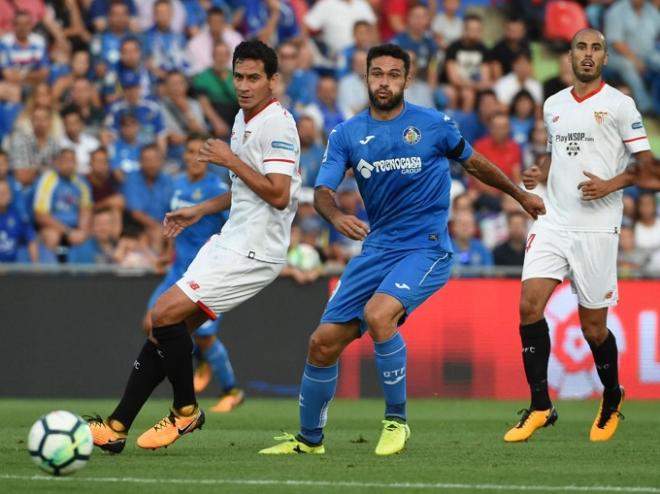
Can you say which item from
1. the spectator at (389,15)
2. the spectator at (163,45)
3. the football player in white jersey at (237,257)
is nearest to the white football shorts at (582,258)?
Answer: the football player in white jersey at (237,257)

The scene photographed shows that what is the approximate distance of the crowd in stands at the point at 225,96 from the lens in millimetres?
16609

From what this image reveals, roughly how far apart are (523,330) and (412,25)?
10216 mm

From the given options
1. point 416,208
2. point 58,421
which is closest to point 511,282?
point 416,208

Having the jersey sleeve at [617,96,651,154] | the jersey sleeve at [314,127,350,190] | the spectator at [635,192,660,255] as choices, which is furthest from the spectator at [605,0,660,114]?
the jersey sleeve at [314,127,350,190]

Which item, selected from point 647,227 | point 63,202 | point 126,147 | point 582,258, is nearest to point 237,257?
point 582,258

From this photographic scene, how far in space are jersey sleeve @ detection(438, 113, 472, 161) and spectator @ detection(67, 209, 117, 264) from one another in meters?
7.63

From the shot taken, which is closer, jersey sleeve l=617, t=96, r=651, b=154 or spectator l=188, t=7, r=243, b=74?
jersey sleeve l=617, t=96, r=651, b=154

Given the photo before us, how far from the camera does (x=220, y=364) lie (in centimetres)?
1418

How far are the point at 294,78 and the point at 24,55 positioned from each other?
357cm

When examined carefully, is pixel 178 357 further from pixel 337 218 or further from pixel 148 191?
pixel 148 191

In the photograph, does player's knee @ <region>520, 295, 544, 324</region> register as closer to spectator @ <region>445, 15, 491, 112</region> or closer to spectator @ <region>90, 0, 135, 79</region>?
spectator @ <region>90, 0, 135, 79</region>

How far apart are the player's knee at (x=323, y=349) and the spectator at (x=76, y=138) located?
8.99 meters

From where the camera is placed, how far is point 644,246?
17.5 metres

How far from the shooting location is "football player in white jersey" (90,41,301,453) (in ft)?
29.1
